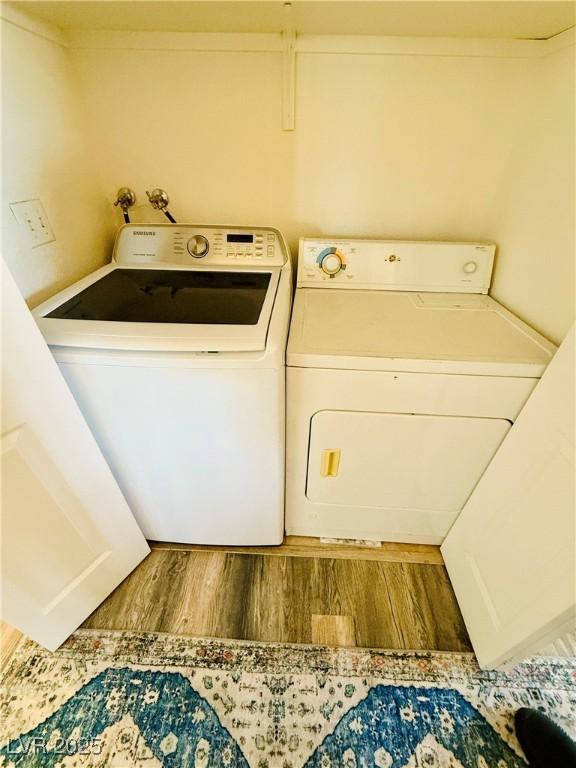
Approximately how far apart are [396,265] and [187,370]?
0.97m

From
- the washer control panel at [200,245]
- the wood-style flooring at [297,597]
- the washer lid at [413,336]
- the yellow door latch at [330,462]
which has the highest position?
the washer control panel at [200,245]

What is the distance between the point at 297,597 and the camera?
1.26 metres

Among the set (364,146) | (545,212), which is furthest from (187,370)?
(545,212)

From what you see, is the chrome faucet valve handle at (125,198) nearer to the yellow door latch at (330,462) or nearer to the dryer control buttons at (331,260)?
the dryer control buttons at (331,260)

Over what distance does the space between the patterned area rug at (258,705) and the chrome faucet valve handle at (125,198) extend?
1.65m

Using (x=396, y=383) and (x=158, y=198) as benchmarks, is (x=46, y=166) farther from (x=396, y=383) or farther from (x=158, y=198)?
(x=396, y=383)

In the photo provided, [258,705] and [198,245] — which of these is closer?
[258,705]

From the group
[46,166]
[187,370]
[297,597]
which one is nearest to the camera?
[187,370]

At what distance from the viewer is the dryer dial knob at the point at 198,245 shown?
130 cm

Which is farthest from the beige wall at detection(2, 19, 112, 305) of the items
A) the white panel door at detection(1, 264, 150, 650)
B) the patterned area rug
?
the patterned area rug

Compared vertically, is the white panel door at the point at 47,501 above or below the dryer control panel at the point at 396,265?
below

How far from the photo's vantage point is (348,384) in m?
0.97

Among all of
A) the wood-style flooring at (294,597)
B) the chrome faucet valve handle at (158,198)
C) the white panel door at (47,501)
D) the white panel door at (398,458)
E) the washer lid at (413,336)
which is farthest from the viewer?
the chrome faucet valve handle at (158,198)

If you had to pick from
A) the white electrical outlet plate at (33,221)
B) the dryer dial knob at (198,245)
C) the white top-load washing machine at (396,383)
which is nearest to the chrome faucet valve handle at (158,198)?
the dryer dial knob at (198,245)
